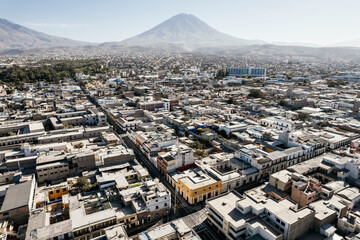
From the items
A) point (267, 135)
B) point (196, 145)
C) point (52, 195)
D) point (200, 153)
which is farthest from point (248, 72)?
point (52, 195)

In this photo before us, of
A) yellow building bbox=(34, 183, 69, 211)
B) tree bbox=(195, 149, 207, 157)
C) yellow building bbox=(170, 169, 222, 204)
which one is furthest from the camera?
tree bbox=(195, 149, 207, 157)

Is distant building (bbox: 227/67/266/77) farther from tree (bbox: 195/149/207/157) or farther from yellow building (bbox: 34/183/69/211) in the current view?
yellow building (bbox: 34/183/69/211)

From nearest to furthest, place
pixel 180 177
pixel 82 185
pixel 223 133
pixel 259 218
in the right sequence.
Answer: pixel 259 218 → pixel 82 185 → pixel 180 177 → pixel 223 133

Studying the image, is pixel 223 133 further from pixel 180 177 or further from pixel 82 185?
pixel 82 185

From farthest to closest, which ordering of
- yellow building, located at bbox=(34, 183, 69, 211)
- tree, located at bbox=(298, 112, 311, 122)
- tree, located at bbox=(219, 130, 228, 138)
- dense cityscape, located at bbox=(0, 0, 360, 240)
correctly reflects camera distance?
tree, located at bbox=(298, 112, 311, 122) < tree, located at bbox=(219, 130, 228, 138) < yellow building, located at bbox=(34, 183, 69, 211) < dense cityscape, located at bbox=(0, 0, 360, 240)

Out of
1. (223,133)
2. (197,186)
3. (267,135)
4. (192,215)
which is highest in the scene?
(267,135)

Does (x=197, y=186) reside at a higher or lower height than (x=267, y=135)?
lower

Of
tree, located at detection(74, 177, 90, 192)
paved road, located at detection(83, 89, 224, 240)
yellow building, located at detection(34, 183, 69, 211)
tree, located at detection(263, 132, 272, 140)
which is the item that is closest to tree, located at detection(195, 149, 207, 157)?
paved road, located at detection(83, 89, 224, 240)

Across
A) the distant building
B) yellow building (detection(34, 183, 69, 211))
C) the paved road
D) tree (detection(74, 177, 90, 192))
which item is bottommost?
the paved road

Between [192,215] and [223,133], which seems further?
[223,133]
